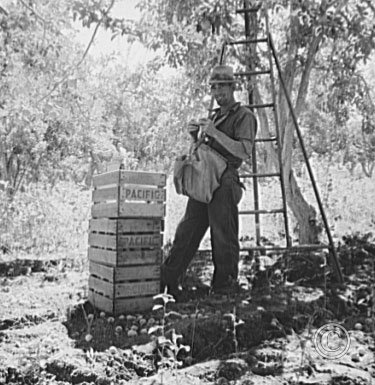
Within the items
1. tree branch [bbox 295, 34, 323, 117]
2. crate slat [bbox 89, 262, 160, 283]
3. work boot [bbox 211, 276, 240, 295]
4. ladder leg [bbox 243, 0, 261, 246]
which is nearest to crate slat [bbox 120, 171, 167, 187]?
crate slat [bbox 89, 262, 160, 283]

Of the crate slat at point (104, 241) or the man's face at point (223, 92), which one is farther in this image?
the man's face at point (223, 92)

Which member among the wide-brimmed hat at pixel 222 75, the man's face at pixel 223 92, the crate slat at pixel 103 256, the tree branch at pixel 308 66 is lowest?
the crate slat at pixel 103 256

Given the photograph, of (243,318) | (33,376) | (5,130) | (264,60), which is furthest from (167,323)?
(5,130)

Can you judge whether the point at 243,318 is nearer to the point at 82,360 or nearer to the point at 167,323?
the point at 167,323

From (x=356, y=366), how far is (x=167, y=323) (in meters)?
1.34

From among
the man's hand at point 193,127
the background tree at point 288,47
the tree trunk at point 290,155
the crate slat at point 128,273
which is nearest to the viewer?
the crate slat at point 128,273

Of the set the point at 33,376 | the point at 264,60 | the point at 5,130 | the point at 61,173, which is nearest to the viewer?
the point at 33,376

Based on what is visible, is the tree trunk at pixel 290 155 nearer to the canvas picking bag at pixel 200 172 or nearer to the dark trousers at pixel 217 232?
the dark trousers at pixel 217 232

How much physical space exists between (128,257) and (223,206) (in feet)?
2.91

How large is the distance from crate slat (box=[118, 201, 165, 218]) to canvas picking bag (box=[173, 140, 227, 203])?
0.28 m

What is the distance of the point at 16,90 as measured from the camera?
860cm

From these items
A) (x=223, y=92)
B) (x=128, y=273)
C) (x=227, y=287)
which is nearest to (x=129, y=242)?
(x=128, y=273)
